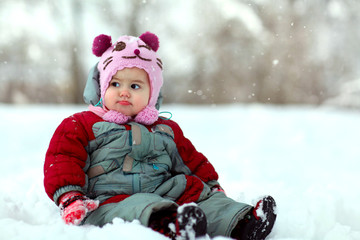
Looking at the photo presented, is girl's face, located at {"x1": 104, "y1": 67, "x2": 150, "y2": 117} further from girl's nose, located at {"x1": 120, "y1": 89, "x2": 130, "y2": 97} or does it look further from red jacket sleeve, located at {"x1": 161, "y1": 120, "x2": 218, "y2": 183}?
red jacket sleeve, located at {"x1": 161, "y1": 120, "x2": 218, "y2": 183}

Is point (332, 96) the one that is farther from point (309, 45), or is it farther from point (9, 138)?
point (9, 138)

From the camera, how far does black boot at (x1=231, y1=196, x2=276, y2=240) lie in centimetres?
153

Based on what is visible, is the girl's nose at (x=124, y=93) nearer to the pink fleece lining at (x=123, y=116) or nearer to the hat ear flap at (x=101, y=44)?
the pink fleece lining at (x=123, y=116)

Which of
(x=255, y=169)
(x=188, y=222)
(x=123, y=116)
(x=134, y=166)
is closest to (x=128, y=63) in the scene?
(x=123, y=116)

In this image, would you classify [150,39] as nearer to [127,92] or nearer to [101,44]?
[101,44]

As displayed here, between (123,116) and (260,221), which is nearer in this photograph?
(260,221)

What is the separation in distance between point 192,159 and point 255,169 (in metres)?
1.44

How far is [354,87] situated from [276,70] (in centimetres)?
218

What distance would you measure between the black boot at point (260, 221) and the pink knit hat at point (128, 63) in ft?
2.25

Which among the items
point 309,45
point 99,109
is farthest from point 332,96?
point 99,109

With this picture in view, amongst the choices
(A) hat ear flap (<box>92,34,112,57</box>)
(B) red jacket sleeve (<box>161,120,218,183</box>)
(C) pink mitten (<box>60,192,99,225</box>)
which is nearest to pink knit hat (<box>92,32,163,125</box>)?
(A) hat ear flap (<box>92,34,112,57</box>)

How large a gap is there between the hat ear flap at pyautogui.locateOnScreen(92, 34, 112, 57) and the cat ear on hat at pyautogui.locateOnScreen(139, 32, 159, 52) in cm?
19

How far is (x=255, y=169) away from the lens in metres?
3.33

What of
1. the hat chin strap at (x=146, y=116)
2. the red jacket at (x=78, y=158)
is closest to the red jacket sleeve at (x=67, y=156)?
the red jacket at (x=78, y=158)
